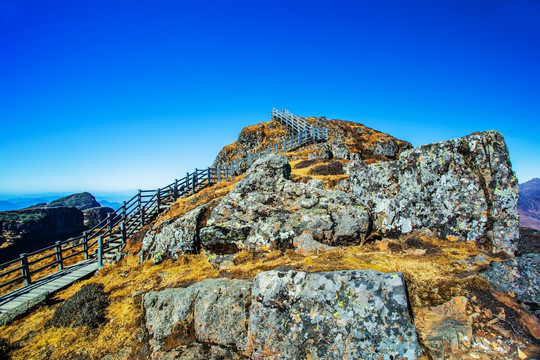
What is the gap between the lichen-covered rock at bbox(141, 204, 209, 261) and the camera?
30.2 feet

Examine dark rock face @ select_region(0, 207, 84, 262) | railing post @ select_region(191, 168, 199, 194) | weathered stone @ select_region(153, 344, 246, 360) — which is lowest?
dark rock face @ select_region(0, 207, 84, 262)

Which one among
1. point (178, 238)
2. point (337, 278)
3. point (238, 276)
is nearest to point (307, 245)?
point (238, 276)

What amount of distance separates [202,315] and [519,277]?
261 inches

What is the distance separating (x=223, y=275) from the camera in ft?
22.8

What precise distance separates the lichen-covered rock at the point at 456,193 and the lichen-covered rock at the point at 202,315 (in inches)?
201

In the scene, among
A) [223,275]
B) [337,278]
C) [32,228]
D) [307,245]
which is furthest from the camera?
[32,228]

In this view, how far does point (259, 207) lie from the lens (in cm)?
920

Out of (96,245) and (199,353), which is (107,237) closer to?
(96,245)

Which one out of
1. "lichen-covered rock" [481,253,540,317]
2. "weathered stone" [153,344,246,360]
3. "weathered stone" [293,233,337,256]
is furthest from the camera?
"weathered stone" [293,233,337,256]

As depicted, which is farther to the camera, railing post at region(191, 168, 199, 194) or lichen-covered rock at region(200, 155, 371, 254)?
railing post at region(191, 168, 199, 194)

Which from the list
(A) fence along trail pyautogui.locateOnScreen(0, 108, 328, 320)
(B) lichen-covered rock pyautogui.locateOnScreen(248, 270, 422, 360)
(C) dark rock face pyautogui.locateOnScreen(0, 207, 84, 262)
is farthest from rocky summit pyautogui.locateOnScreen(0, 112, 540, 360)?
(C) dark rock face pyautogui.locateOnScreen(0, 207, 84, 262)

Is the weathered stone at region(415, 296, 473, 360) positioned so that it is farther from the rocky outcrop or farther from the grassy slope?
the rocky outcrop

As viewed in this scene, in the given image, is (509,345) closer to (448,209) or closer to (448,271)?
(448,271)

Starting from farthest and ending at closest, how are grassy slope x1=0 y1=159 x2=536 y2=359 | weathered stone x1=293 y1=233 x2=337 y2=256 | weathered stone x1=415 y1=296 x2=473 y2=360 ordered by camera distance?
weathered stone x1=293 y1=233 x2=337 y2=256
grassy slope x1=0 y1=159 x2=536 y2=359
weathered stone x1=415 y1=296 x2=473 y2=360
